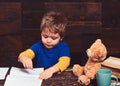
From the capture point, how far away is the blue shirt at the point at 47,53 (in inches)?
81.0

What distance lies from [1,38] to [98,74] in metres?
1.78

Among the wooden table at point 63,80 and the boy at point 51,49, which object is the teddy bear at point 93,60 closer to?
the wooden table at point 63,80

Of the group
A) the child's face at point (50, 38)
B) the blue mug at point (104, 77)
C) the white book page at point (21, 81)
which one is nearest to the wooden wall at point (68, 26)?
the child's face at point (50, 38)

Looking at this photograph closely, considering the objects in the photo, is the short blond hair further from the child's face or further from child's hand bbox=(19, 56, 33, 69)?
child's hand bbox=(19, 56, 33, 69)

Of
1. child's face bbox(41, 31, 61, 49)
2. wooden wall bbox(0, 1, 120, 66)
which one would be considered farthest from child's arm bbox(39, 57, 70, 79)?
wooden wall bbox(0, 1, 120, 66)

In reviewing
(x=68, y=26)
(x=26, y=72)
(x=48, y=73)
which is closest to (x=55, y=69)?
(x=48, y=73)

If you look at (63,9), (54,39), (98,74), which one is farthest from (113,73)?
(63,9)

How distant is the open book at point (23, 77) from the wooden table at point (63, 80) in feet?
0.13

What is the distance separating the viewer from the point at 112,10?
307 centimetres

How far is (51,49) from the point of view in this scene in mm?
2076

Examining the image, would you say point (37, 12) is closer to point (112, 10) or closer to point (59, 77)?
point (112, 10)

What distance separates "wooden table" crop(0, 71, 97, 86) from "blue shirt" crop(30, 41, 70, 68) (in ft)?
0.97

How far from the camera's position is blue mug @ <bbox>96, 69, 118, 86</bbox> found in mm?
1501

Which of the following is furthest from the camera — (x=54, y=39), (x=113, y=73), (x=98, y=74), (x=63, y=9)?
(x=63, y=9)
